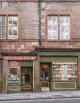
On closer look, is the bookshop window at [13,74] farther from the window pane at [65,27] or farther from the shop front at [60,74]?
the window pane at [65,27]

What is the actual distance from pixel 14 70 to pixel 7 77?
0.79 m

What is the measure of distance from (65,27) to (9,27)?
4546 mm

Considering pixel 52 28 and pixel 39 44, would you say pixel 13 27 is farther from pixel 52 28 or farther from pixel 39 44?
pixel 52 28

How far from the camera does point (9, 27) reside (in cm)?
2392

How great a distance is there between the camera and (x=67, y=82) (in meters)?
23.7

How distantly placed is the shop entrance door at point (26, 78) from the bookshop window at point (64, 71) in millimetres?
1888

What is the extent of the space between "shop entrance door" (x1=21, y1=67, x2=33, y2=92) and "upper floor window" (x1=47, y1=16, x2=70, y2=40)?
323 cm

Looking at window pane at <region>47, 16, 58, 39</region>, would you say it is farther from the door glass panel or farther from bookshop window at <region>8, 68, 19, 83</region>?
bookshop window at <region>8, 68, 19, 83</region>

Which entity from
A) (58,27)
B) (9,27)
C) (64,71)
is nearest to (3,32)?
(9,27)

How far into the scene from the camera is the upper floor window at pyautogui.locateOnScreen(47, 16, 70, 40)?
947 inches

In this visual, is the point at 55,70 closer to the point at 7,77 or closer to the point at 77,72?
the point at 77,72

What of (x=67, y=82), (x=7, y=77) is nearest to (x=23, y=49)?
(x=7, y=77)

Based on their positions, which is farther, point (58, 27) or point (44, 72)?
point (44, 72)

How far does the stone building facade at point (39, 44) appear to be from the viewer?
2345 centimetres
